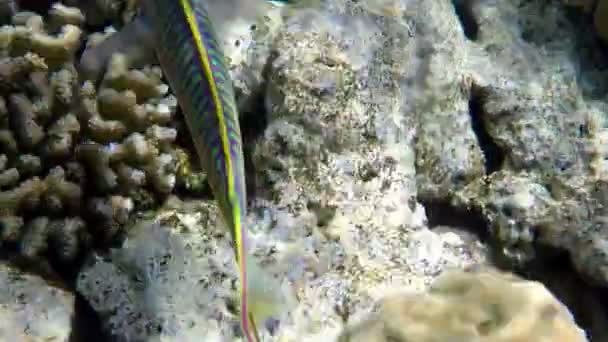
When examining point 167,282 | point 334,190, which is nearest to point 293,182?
point 334,190

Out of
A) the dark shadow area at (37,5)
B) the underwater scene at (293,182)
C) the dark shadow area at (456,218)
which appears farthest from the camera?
the dark shadow area at (37,5)

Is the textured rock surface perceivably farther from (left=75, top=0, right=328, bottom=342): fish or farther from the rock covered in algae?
(left=75, top=0, right=328, bottom=342): fish

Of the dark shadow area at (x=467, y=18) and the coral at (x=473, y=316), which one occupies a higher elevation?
the dark shadow area at (x=467, y=18)

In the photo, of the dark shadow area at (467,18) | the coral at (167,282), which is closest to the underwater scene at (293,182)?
the coral at (167,282)

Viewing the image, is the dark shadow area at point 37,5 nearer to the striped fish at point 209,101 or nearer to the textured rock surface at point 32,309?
the textured rock surface at point 32,309

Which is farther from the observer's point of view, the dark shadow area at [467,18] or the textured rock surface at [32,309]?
the dark shadow area at [467,18]

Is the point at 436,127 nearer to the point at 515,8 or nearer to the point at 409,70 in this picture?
the point at 409,70

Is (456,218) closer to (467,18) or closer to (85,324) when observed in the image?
(467,18)
